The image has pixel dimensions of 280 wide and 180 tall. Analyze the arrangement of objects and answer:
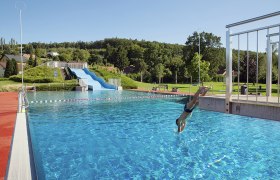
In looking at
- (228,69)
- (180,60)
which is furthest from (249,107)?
(180,60)

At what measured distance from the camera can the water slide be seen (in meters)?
40.0

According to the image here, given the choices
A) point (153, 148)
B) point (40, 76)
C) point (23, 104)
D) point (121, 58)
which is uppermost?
point (121, 58)

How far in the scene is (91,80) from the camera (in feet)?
145

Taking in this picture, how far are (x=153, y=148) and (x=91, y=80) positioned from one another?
1445 inches

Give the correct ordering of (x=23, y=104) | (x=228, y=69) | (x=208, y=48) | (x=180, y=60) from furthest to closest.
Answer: (x=180, y=60) → (x=208, y=48) → (x=23, y=104) → (x=228, y=69)

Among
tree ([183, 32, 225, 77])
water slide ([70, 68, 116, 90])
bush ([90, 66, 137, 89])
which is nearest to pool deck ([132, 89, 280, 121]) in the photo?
water slide ([70, 68, 116, 90])

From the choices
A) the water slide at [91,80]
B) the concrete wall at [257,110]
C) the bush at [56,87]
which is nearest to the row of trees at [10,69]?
the water slide at [91,80]

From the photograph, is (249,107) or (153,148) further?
(153,148)

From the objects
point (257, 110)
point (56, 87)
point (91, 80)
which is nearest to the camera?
point (257, 110)

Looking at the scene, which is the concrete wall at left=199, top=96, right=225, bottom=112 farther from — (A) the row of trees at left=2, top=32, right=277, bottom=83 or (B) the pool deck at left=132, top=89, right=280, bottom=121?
(A) the row of trees at left=2, top=32, right=277, bottom=83

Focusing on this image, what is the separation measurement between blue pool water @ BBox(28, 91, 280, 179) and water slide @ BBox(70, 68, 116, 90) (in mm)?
25251

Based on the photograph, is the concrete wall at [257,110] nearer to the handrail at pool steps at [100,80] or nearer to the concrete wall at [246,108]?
the concrete wall at [246,108]

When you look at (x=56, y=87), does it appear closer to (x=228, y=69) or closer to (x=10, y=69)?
(x=10, y=69)

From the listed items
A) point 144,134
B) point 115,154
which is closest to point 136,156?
point 115,154
